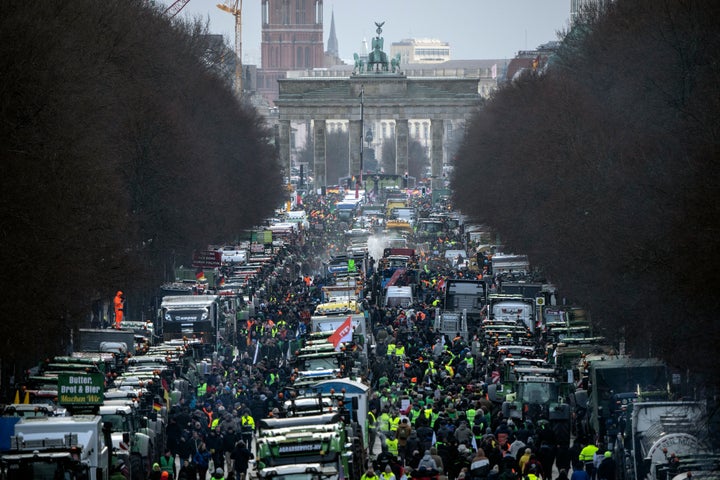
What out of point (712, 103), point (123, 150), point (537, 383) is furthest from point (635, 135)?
point (123, 150)

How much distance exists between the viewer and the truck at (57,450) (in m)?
27.2

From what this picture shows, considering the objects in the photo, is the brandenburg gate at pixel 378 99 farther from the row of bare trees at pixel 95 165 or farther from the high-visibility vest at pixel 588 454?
the high-visibility vest at pixel 588 454

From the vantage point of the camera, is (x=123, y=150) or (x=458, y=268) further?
(x=458, y=268)

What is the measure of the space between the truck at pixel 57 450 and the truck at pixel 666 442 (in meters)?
8.05

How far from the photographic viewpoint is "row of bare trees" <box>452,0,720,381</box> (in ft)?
116

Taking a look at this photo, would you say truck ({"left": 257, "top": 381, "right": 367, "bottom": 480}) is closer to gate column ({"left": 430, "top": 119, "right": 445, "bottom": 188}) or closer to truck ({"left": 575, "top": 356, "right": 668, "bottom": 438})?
truck ({"left": 575, "top": 356, "right": 668, "bottom": 438})

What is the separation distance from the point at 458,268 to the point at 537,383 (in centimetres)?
4048

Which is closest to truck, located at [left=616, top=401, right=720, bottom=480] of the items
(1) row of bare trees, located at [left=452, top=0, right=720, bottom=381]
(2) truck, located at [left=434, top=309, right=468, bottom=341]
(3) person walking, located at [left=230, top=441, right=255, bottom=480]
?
(1) row of bare trees, located at [left=452, top=0, right=720, bottom=381]

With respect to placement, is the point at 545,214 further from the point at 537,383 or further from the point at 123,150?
the point at 537,383

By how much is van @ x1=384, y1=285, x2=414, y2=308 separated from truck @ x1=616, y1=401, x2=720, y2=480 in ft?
103

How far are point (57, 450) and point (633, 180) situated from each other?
75.1 feet

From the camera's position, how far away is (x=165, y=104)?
77188 millimetres

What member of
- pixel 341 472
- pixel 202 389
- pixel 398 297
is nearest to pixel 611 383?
pixel 202 389

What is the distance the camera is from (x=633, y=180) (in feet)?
156
